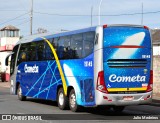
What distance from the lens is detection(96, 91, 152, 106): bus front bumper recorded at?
14.5 meters

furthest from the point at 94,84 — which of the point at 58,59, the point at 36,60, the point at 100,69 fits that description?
the point at 36,60

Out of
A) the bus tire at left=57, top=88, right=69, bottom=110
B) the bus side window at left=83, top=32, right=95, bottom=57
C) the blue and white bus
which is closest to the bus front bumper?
the blue and white bus

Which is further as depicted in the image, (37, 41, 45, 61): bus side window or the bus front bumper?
(37, 41, 45, 61): bus side window

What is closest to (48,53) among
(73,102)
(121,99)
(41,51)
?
(41,51)

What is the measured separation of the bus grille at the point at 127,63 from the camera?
48.8 feet

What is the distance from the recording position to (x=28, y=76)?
2169 centimetres

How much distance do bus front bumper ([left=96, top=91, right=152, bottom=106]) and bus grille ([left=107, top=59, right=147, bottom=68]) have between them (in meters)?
1.05

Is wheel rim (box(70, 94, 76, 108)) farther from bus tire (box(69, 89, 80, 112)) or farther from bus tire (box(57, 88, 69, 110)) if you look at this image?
bus tire (box(57, 88, 69, 110))

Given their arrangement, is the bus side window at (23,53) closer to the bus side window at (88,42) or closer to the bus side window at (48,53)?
the bus side window at (48,53)

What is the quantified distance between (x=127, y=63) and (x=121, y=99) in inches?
52.6

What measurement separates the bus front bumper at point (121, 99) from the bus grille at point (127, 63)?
1049 mm

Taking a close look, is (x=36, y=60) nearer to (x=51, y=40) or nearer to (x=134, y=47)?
(x=51, y=40)

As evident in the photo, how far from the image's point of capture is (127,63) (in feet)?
49.3

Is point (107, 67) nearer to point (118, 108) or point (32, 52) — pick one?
point (118, 108)
